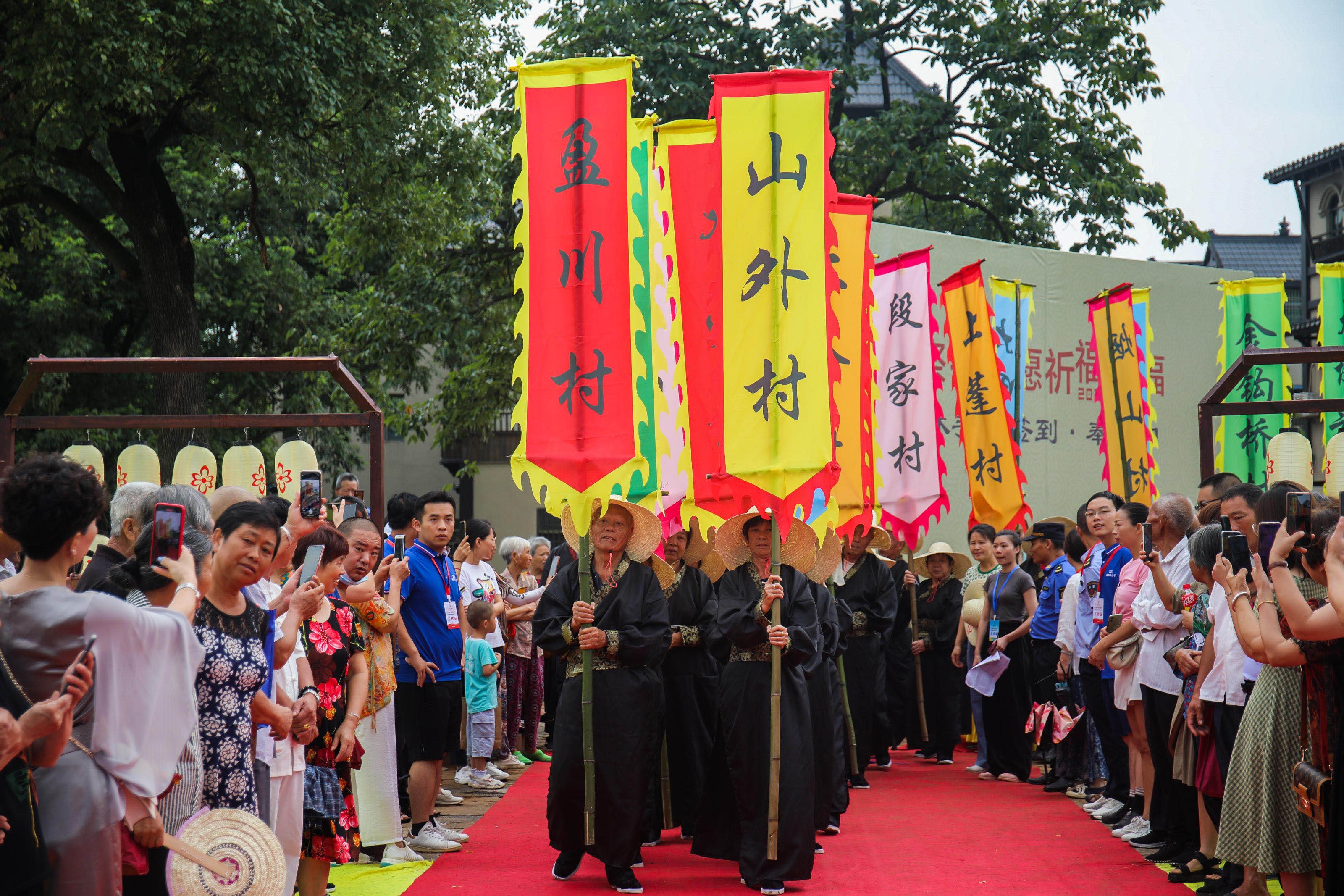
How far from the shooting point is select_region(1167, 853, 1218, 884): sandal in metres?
→ 5.98

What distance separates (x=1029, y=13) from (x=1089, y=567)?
12.6 metres

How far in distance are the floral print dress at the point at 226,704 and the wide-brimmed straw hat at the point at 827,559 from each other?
376 cm

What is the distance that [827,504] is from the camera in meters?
6.29

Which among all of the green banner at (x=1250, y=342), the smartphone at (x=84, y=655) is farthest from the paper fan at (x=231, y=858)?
the green banner at (x=1250, y=342)

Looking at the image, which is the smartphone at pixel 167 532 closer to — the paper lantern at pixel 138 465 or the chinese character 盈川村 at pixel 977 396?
the paper lantern at pixel 138 465

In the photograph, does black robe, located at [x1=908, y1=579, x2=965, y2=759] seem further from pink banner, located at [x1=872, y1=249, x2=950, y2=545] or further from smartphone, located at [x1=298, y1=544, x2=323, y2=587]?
smartphone, located at [x1=298, y1=544, x2=323, y2=587]

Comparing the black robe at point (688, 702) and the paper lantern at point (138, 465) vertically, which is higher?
the paper lantern at point (138, 465)

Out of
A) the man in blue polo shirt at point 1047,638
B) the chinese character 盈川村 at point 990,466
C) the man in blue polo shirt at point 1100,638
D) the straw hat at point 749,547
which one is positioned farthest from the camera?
the chinese character 盈川村 at point 990,466

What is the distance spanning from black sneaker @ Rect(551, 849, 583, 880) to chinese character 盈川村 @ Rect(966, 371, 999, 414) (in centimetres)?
556

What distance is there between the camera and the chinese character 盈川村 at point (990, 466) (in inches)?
392

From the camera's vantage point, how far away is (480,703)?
9148 mm

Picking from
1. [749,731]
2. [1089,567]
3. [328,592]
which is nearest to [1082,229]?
[1089,567]

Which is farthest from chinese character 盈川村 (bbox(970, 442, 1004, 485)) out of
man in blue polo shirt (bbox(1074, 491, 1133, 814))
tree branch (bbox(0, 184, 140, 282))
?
tree branch (bbox(0, 184, 140, 282))

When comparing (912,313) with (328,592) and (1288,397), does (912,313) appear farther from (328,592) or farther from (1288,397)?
(328,592)
